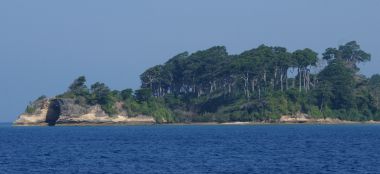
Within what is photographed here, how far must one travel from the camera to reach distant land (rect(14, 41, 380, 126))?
6703 inches

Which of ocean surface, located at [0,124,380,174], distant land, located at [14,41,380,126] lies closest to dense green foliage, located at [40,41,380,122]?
distant land, located at [14,41,380,126]

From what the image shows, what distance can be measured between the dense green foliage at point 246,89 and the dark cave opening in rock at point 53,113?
3472mm

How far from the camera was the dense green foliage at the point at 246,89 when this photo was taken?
564 feet

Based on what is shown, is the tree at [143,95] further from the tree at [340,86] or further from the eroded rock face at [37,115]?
the tree at [340,86]

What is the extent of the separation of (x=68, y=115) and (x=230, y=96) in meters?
35.1

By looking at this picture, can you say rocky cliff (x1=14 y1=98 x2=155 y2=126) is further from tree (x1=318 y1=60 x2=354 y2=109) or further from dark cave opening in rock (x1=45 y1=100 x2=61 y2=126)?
tree (x1=318 y1=60 x2=354 y2=109)

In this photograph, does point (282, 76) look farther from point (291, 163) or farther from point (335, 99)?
point (291, 163)

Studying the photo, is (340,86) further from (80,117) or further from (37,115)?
(37,115)

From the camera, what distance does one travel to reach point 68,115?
168000 millimetres

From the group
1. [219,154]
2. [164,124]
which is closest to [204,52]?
[164,124]

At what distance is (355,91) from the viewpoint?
7082 inches

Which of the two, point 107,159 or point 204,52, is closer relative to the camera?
point 107,159

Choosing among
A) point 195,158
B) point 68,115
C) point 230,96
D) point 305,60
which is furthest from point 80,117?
point 195,158

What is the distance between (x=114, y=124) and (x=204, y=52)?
96.6 feet
